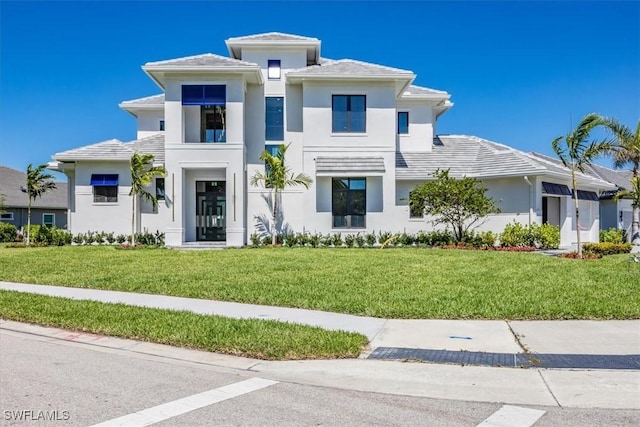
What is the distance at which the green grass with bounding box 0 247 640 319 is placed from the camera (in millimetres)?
9656

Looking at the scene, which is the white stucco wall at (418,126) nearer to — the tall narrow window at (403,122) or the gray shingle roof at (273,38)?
the tall narrow window at (403,122)

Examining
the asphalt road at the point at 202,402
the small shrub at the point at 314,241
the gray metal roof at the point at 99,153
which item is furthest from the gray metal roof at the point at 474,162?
the asphalt road at the point at 202,402

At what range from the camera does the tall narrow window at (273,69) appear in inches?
1089

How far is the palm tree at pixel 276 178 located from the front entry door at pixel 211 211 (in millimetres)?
1793

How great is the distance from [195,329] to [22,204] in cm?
4121

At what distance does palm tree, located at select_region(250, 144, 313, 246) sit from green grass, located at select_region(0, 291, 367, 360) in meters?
15.7

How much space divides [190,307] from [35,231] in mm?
22200

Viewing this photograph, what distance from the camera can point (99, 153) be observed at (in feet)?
90.4

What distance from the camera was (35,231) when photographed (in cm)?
2850

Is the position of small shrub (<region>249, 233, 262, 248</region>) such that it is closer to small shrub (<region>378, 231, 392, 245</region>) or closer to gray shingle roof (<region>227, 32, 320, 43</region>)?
small shrub (<region>378, 231, 392, 245</region>)

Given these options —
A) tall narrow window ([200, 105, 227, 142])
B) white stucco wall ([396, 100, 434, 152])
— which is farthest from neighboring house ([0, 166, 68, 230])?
white stucco wall ([396, 100, 434, 152])

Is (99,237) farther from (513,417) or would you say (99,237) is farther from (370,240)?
(513,417)

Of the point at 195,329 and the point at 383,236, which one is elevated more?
the point at 383,236

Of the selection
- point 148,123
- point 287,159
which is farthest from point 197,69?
point 148,123
